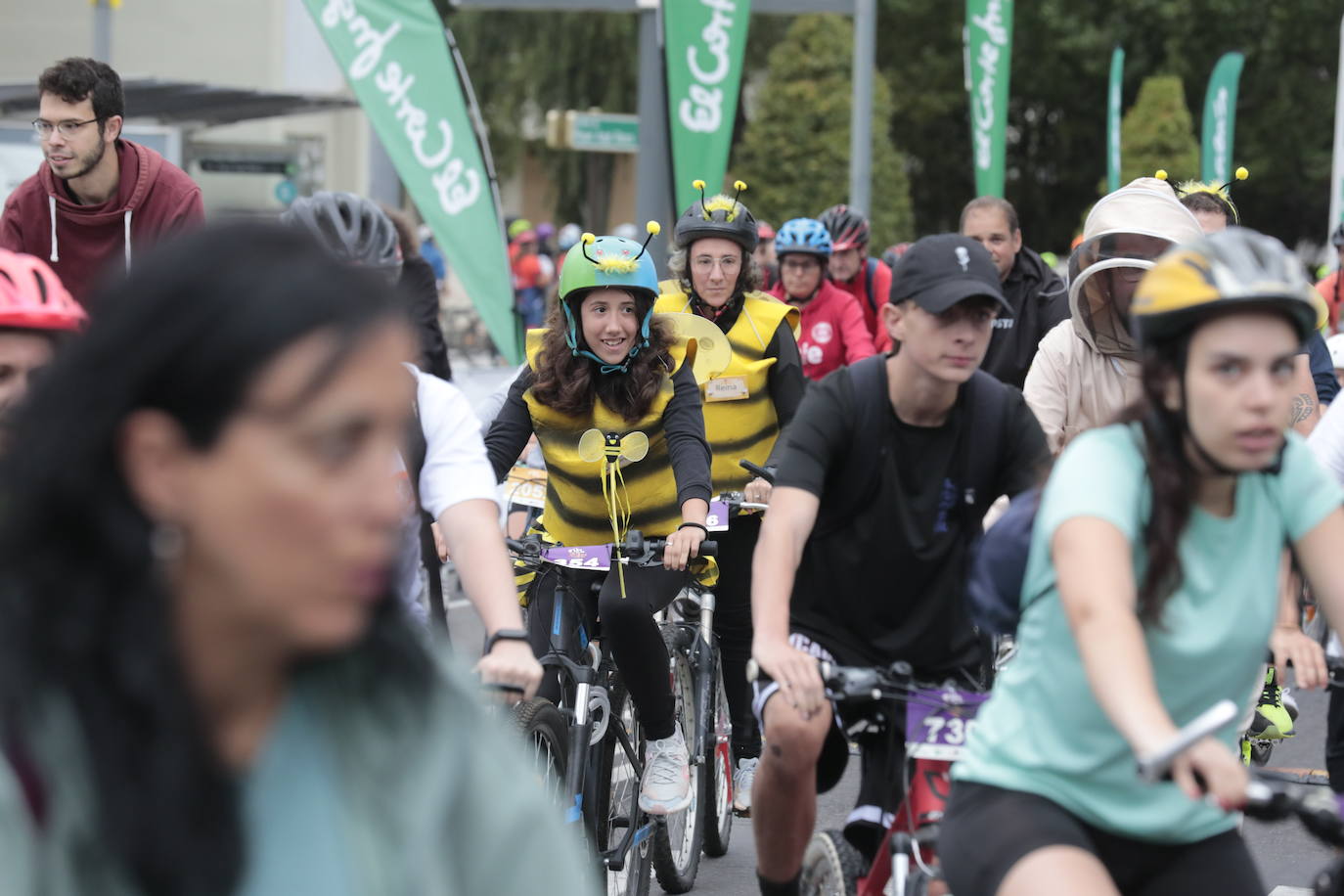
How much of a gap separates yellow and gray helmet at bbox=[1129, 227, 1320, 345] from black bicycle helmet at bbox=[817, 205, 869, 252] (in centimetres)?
795

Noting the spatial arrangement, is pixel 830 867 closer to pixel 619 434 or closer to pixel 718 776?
pixel 619 434

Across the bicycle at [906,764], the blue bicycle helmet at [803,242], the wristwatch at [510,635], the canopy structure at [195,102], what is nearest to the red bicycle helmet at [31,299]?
the wristwatch at [510,635]

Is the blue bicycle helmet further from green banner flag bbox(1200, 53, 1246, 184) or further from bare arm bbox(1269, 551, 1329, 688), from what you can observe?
green banner flag bbox(1200, 53, 1246, 184)

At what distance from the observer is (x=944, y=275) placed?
396 cm

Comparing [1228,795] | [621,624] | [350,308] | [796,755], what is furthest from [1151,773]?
[621,624]

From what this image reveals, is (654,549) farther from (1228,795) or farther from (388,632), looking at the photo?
(388,632)

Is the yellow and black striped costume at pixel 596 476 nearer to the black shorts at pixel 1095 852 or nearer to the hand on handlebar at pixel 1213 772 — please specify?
the black shorts at pixel 1095 852

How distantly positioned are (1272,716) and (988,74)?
11.6 meters

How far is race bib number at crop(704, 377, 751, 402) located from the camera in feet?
23.4

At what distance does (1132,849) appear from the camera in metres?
2.96

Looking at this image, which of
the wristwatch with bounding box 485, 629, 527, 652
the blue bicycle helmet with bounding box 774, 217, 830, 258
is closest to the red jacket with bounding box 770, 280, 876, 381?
the blue bicycle helmet with bounding box 774, 217, 830, 258

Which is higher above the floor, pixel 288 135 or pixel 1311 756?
pixel 288 135

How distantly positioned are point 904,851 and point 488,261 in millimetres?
9014

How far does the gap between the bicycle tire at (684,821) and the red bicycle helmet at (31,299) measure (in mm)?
3276
